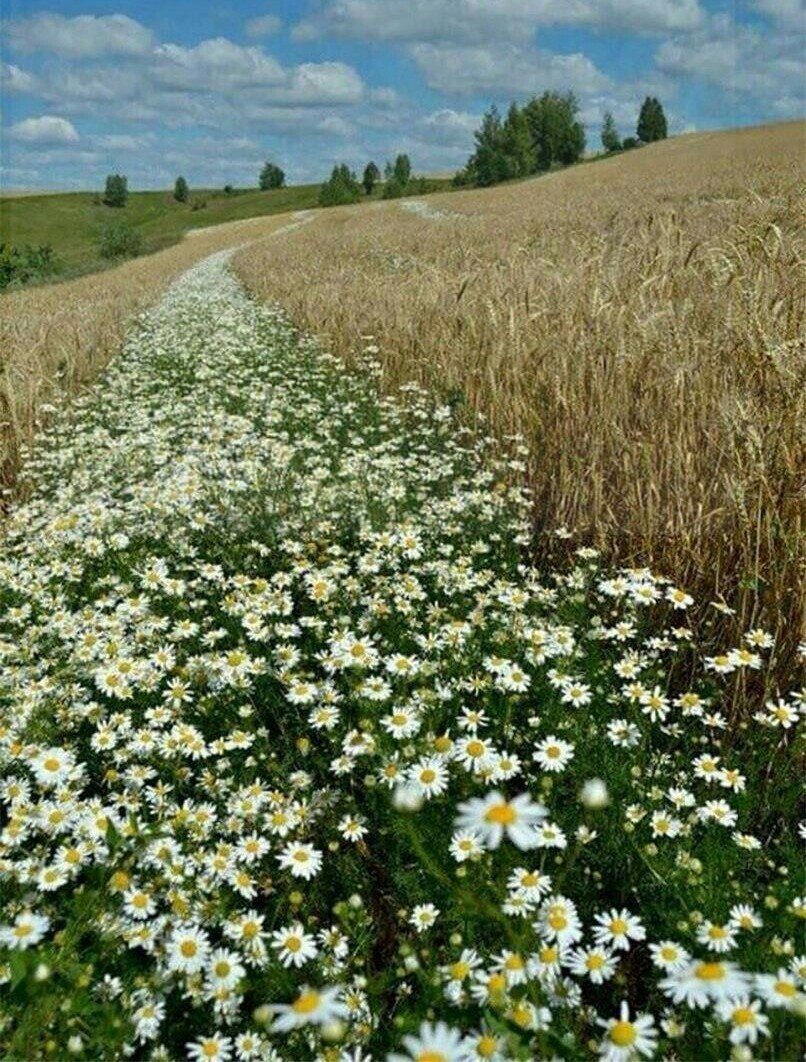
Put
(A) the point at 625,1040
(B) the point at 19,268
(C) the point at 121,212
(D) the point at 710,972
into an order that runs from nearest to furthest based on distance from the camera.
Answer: (D) the point at 710,972, (A) the point at 625,1040, (B) the point at 19,268, (C) the point at 121,212

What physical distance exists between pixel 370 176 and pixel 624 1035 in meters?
126

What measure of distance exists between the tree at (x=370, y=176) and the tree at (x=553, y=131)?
2571cm

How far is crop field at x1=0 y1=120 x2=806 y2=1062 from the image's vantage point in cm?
194

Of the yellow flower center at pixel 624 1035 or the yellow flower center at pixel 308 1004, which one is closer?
the yellow flower center at pixel 308 1004

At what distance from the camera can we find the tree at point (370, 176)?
4601 inches

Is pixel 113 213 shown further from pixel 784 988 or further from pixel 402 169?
pixel 784 988

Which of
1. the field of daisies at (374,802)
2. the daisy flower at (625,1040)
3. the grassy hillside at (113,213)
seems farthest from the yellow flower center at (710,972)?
the grassy hillside at (113,213)

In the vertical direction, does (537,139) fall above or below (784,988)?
above

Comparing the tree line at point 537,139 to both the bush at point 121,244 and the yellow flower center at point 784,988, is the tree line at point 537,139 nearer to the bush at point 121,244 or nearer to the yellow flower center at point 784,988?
the bush at point 121,244

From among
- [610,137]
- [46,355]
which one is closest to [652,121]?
[610,137]

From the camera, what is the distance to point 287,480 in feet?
16.4

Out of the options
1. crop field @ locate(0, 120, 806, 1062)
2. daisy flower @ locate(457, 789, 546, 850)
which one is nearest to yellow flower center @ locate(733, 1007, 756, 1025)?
crop field @ locate(0, 120, 806, 1062)

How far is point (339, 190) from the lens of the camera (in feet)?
314

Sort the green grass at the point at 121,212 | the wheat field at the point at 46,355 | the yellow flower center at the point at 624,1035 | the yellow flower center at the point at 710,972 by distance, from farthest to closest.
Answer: the green grass at the point at 121,212, the wheat field at the point at 46,355, the yellow flower center at the point at 624,1035, the yellow flower center at the point at 710,972
